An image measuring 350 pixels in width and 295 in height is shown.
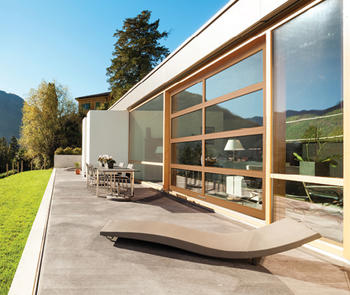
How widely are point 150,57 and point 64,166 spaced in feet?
42.8

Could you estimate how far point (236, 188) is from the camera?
4855 mm

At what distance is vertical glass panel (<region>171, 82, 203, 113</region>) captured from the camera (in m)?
6.28

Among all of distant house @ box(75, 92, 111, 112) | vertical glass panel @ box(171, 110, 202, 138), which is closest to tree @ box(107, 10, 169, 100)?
distant house @ box(75, 92, 111, 112)

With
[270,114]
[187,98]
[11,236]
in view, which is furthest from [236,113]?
[11,236]

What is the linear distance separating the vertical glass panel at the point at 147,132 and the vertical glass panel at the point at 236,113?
3006mm

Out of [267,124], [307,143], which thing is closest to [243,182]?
[267,124]

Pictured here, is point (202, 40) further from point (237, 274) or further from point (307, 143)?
point (237, 274)

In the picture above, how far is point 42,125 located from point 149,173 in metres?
21.7

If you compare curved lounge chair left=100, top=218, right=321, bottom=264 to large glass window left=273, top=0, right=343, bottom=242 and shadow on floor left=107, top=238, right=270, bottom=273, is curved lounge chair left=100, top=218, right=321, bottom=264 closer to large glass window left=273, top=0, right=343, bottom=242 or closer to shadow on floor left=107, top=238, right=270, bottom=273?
shadow on floor left=107, top=238, right=270, bottom=273

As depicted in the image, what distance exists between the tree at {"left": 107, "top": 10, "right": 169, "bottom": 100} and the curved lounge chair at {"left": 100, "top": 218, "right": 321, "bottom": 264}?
2496 cm

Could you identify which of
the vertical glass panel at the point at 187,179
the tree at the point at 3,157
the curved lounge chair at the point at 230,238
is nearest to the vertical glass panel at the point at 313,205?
the curved lounge chair at the point at 230,238

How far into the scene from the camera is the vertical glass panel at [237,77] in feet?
14.4

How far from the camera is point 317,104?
3.29m

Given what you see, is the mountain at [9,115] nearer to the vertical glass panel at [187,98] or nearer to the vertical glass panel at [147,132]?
the vertical glass panel at [147,132]
